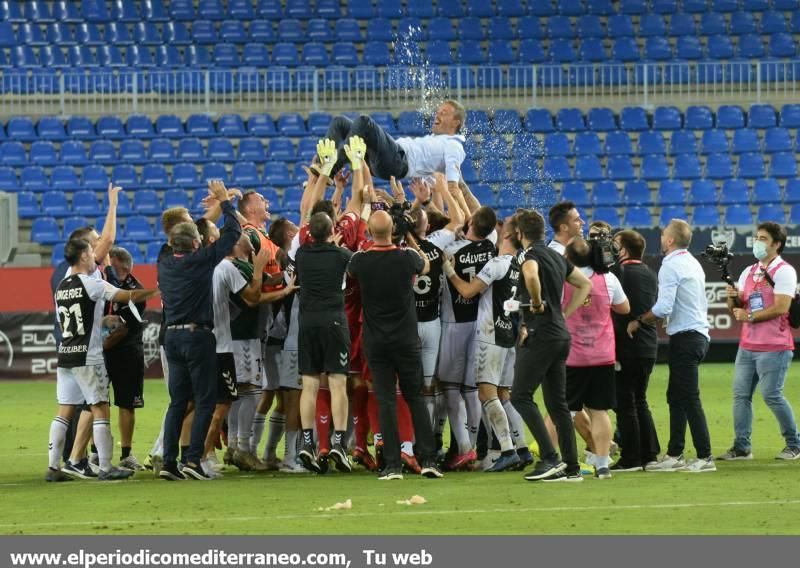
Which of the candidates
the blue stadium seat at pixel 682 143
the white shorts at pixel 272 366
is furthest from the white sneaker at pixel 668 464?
the blue stadium seat at pixel 682 143

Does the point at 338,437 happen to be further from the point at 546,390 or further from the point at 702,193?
the point at 702,193

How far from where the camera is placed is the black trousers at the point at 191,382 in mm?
11109

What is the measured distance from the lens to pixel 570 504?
9.35 m

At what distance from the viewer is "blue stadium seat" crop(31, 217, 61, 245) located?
27.1 metres

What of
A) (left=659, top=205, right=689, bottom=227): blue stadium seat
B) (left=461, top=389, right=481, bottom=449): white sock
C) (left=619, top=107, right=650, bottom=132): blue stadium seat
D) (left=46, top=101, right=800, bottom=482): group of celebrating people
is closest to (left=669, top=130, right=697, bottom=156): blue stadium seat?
(left=619, top=107, right=650, bottom=132): blue stadium seat

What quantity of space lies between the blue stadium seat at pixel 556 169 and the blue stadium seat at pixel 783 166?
4072 millimetres

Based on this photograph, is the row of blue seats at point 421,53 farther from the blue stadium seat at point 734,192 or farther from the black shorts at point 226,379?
the black shorts at point 226,379

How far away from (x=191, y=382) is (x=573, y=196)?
16.9 meters

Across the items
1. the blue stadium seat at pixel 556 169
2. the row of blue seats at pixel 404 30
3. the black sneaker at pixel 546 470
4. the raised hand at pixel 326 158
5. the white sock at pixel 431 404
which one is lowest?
the black sneaker at pixel 546 470

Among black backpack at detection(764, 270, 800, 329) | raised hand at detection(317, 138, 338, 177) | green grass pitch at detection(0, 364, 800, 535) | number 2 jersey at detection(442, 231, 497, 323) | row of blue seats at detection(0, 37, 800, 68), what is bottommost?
green grass pitch at detection(0, 364, 800, 535)

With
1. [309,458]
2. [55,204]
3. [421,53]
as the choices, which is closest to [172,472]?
[309,458]

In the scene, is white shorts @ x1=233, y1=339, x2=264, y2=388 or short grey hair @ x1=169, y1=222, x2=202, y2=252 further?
white shorts @ x1=233, y1=339, x2=264, y2=388

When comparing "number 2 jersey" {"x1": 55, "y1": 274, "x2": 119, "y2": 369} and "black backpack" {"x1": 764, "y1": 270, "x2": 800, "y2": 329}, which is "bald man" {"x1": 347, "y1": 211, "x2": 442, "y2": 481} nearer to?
"number 2 jersey" {"x1": 55, "y1": 274, "x2": 119, "y2": 369}

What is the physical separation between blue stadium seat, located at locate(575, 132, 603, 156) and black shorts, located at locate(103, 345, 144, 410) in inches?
693
